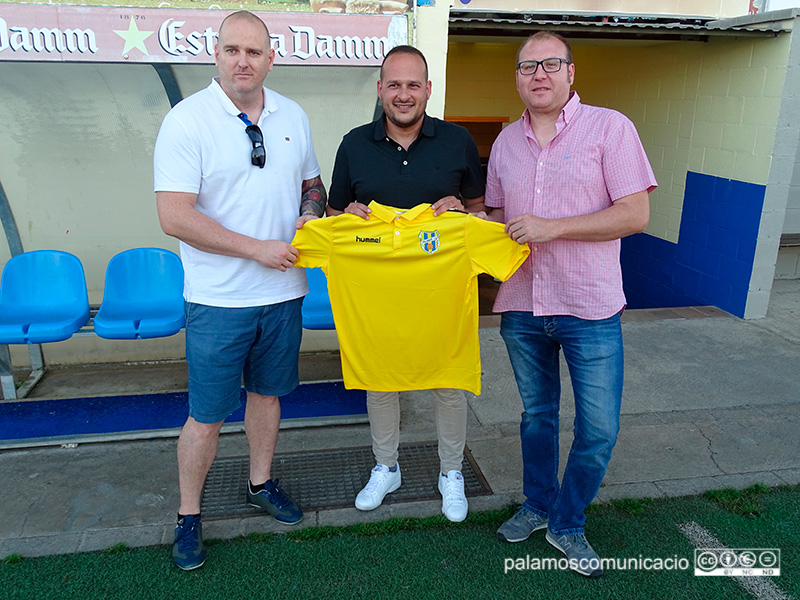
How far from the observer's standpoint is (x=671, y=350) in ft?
17.6

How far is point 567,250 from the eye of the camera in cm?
262

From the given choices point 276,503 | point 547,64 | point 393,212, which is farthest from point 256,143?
point 276,503

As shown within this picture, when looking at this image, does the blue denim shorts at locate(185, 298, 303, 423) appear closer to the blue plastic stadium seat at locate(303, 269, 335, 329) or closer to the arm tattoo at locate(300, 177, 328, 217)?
the arm tattoo at locate(300, 177, 328, 217)

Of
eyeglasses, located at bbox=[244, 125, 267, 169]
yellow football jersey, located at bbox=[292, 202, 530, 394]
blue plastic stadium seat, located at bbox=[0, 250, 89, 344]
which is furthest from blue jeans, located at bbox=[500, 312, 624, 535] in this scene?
blue plastic stadium seat, located at bbox=[0, 250, 89, 344]

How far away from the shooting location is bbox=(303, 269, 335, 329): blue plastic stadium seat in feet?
13.9

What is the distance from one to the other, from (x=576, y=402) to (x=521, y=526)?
2.27ft

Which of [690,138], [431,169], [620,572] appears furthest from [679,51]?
[620,572]

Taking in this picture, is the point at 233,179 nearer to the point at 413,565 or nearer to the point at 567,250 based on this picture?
the point at 567,250

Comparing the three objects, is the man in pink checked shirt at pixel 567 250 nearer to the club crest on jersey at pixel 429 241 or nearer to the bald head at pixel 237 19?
the club crest on jersey at pixel 429 241

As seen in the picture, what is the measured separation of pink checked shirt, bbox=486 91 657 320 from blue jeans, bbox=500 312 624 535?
0.09 metres

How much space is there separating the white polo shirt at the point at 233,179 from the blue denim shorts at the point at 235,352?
65 mm

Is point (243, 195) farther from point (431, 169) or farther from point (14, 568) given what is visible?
point (14, 568)

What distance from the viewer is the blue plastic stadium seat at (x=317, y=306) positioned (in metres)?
4.23

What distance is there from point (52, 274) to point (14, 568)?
96.0 inches
